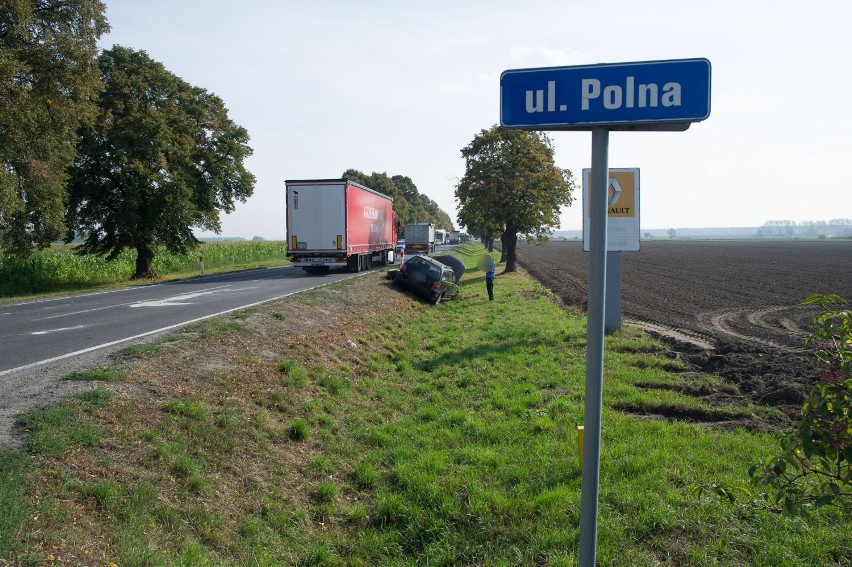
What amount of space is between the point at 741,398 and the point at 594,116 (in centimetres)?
742

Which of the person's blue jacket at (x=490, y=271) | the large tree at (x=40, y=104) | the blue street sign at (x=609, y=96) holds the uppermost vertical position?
the large tree at (x=40, y=104)

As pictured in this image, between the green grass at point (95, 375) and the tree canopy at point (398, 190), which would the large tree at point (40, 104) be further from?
the tree canopy at point (398, 190)

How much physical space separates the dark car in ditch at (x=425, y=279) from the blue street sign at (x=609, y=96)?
1663 cm

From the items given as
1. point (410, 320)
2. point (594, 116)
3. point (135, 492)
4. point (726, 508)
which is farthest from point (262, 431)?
point (410, 320)

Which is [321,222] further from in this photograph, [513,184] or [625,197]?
[625,197]

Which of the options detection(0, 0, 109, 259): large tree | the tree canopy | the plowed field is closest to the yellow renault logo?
the plowed field

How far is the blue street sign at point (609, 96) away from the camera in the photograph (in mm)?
2689

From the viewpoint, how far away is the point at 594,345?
2.70 metres

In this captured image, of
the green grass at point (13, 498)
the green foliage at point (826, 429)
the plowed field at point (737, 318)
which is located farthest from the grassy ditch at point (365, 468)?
the green foliage at point (826, 429)

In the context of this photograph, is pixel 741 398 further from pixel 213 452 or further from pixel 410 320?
pixel 410 320

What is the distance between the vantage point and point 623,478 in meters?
5.81

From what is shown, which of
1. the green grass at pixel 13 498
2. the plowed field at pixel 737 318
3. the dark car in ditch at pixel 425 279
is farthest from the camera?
the dark car in ditch at pixel 425 279

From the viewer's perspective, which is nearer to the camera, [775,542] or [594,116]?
[594,116]

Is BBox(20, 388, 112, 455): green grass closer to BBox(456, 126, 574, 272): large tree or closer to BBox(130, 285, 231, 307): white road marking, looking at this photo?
BBox(130, 285, 231, 307): white road marking
